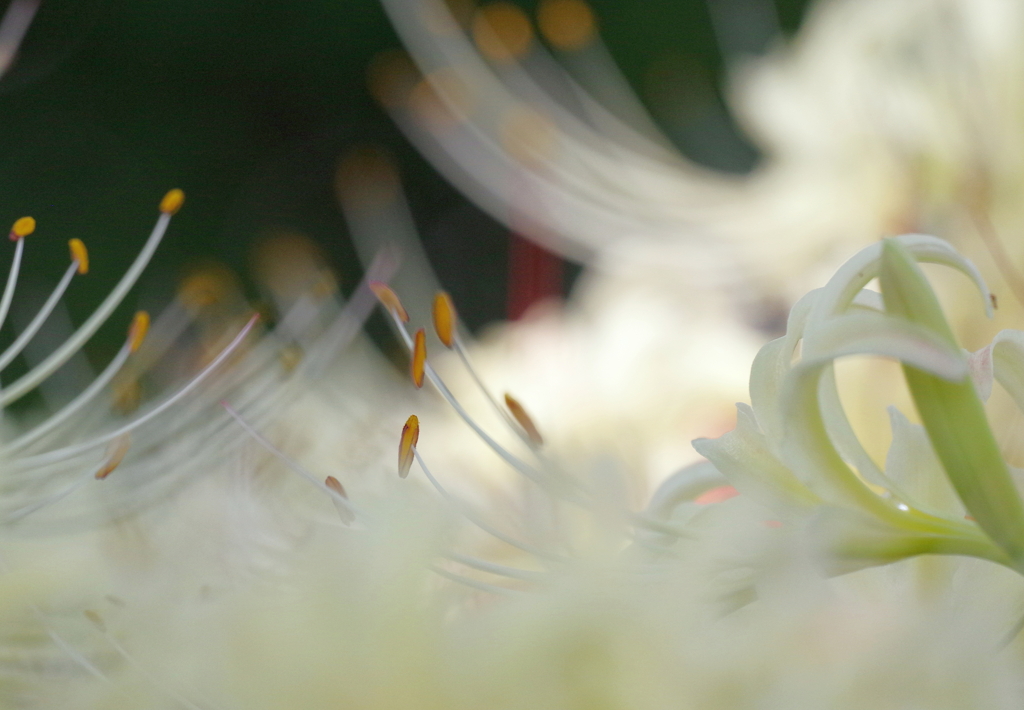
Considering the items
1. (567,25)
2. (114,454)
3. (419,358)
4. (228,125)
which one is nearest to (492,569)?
(419,358)

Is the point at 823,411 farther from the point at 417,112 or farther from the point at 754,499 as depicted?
the point at 417,112

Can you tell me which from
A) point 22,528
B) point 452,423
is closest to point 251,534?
point 22,528

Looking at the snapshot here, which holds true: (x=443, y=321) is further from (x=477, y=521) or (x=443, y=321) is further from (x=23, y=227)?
(x=23, y=227)

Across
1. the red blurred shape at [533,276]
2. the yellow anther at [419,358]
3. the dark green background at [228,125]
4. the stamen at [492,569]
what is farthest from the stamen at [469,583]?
the dark green background at [228,125]

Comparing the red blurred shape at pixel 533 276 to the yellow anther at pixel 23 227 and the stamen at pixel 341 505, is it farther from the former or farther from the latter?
the stamen at pixel 341 505

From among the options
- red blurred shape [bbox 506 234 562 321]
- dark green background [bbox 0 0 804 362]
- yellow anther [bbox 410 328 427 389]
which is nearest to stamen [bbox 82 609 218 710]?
yellow anther [bbox 410 328 427 389]

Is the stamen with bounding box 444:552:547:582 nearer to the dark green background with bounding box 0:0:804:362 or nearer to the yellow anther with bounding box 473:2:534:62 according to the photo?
the yellow anther with bounding box 473:2:534:62
